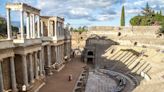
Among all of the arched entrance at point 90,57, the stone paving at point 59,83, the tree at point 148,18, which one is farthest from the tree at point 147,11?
the stone paving at point 59,83

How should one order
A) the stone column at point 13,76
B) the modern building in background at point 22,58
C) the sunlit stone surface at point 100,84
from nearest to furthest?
the modern building in background at point 22,58 < the stone column at point 13,76 < the sunlit stone surface at point 100,84

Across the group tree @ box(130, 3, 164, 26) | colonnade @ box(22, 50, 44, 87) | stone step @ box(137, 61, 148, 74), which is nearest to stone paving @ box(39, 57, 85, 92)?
colonnade @ box(22, 50, 44, 87)

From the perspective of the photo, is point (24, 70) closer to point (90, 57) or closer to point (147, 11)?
point (90, 57)

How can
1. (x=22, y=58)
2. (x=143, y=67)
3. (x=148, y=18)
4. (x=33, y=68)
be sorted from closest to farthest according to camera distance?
(x=22, y=58) < (x=33, y=68) < (x=143, y=67) < (x=148, y=18)

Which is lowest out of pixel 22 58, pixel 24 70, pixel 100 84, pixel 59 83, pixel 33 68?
pixel 100 84

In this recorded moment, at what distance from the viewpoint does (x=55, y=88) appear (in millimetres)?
22281

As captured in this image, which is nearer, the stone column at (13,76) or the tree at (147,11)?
the stone column at (13,76)

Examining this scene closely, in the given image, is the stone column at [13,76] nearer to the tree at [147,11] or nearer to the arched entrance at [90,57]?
the arched entrance at [90,57]

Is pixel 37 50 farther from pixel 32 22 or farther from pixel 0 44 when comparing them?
pixel 0 44

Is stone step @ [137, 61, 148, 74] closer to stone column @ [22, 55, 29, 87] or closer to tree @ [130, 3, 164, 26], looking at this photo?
stone column @ [22, 55, 29, 87]

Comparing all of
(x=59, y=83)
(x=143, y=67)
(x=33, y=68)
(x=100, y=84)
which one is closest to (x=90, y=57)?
(x=143, y=67)

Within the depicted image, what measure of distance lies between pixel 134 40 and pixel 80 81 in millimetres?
26028

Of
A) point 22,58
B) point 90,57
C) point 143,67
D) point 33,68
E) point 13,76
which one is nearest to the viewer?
point 13,76

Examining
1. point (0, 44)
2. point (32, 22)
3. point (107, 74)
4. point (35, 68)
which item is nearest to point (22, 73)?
point (35, 68)
